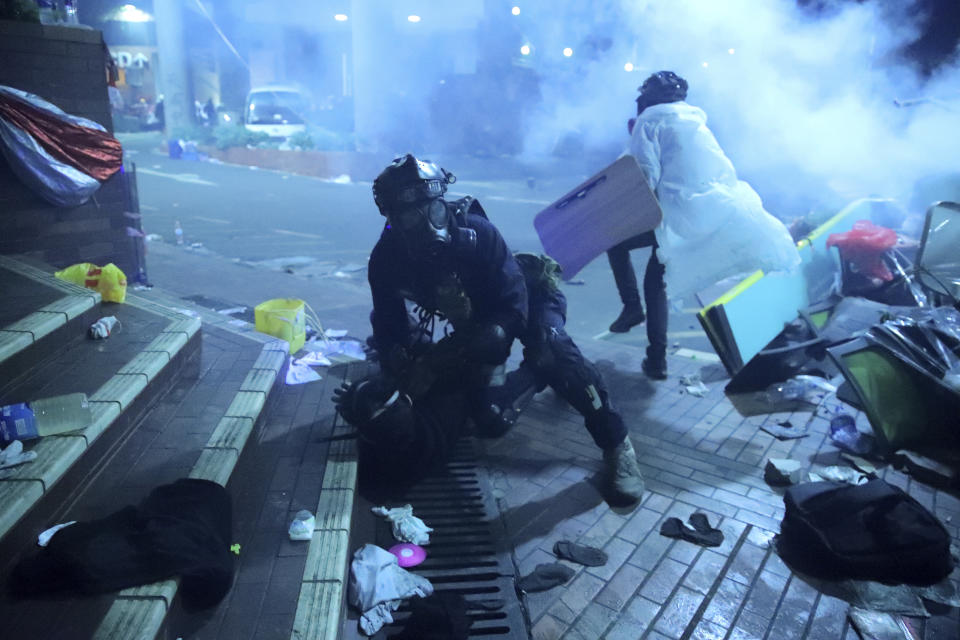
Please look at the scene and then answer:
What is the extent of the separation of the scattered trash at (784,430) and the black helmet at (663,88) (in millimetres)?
2729

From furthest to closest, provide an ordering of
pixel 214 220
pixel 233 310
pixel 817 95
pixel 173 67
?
pixel 173 67 < pixel 214 220 < pixel 817 95 < pixel 233 310

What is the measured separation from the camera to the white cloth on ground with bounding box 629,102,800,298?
194 inches

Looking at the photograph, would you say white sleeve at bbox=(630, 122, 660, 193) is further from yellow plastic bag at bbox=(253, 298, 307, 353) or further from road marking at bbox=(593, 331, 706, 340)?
yellow plastic bag at bbox=(253, 298, 307, 353)

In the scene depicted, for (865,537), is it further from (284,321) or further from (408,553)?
(284,321)

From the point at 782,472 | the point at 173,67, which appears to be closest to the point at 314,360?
the point at 782,472

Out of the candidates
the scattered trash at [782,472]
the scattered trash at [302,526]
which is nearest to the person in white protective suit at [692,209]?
the scattered trash at [782,472]

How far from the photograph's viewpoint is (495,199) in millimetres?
16031

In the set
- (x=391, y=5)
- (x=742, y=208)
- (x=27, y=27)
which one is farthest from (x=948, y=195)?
(x=391, y=5)

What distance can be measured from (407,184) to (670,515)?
92.7 inches

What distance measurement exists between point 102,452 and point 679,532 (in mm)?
2957

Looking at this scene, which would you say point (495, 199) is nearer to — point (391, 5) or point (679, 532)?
point (391, 5)

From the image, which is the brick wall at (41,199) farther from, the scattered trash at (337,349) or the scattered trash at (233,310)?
the scattered trash at (337,349)

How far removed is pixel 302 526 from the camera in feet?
9.41

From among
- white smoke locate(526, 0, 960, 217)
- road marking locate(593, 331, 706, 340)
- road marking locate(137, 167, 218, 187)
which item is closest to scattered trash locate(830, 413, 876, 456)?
road marking locate(593, 331, 706, 340)
